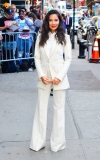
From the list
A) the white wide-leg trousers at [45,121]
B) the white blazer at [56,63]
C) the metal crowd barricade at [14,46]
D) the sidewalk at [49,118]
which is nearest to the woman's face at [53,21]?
the white blazer at [56,63]

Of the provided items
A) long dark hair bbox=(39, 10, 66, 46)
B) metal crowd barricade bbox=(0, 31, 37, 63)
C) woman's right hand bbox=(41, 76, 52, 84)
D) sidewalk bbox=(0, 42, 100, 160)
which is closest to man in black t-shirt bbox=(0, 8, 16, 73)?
metal crowd barricade bbox=(0, 31, 37, 63)

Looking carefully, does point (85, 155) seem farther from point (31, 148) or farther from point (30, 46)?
point (30, 46)

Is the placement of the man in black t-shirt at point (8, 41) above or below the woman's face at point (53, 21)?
below

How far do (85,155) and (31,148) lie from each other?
28.0 inches

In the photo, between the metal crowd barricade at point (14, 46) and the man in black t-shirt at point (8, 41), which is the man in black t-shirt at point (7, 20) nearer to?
the man in black t-shirt at point (8, 41)

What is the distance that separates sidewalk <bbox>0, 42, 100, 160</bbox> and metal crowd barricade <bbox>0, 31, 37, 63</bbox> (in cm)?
60

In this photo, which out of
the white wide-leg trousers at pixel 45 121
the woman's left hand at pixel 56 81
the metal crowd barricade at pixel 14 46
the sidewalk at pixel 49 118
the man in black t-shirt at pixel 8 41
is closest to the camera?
the woman's left hand at pixel 56 81

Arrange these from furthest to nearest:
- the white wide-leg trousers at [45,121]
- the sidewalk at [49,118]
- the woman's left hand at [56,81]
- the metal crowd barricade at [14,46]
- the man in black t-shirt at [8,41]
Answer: the metal crowd barricade at [14,46]
the man in black t-shirt at [8,41]
the sidewalk at [49,118]
the white wide-leg trousers at [45,121]
the woman's left hand at [56,81]

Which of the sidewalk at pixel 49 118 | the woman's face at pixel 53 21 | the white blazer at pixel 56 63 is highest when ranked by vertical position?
the woman's face at pixel 53 21

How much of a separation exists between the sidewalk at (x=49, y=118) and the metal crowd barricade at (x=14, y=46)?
0.60 meters

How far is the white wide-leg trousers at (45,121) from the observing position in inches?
204

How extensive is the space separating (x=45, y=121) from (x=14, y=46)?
21.0 ft

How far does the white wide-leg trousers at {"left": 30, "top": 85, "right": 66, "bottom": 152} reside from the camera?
5.18 meters

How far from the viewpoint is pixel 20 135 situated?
6.07 meters
